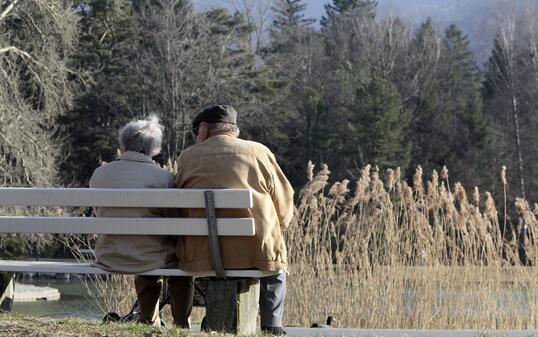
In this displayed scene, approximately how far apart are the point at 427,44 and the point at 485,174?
38.7 ft

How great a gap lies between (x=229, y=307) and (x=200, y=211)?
0.49 m

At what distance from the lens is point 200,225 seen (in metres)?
4.35

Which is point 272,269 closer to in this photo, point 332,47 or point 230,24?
point 230,24

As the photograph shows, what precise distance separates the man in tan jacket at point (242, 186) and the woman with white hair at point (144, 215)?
4.2 inches

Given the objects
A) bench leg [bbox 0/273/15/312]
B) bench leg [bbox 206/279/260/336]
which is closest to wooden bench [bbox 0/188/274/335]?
bench leg [bbox 206/279/260/336]

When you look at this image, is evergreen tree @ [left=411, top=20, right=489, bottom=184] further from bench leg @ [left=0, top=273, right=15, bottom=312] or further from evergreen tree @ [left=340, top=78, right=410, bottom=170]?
bench leg @ [left=0, top=273, right=15, bottom=312]

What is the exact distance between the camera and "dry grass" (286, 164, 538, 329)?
7.32 m

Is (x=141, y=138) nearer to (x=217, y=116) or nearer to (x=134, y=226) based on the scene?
(x=217, y=116)

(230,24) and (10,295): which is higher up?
(230,24)

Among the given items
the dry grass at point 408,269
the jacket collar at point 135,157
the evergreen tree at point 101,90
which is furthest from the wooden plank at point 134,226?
the evergreen tree at point 101,90

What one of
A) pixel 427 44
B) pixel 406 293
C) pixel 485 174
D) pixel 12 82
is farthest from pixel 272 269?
pixel 427 44

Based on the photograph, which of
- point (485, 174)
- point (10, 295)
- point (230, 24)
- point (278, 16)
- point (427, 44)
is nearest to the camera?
point (10, 295)

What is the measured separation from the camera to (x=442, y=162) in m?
38.6

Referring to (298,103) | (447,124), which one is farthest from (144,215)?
(298,103)
